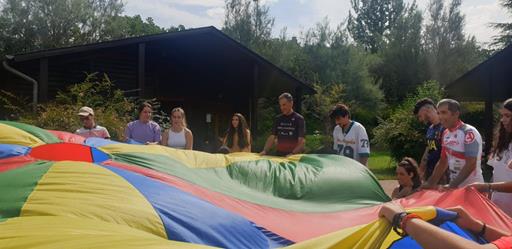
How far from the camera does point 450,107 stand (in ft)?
12.2

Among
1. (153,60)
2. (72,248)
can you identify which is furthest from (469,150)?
(153,60)

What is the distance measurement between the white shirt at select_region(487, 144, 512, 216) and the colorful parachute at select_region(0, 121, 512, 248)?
385mm

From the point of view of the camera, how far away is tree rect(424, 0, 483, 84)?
34.0 m

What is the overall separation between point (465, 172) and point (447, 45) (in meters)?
34.1

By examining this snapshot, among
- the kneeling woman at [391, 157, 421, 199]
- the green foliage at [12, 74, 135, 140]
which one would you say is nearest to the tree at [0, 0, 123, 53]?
the green foliage at [12, 74, 135, 140]

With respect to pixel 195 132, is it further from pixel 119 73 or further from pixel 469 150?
pixel 469 150

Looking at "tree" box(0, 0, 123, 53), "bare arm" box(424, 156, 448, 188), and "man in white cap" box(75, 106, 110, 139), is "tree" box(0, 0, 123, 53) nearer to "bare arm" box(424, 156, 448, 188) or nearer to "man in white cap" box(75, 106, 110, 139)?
"man in white cap" box(75, 106, 110, 139)

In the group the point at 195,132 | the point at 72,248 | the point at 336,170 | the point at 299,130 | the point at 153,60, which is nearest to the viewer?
the point at 72,248

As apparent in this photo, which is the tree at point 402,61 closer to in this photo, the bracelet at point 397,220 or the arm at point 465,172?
the arm at point 465,172

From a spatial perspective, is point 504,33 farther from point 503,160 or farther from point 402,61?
point 503,160

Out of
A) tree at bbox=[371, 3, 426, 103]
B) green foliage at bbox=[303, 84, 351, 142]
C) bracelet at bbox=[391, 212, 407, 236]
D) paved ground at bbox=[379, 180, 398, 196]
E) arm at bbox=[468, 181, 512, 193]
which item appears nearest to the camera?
bracelet at bbox=[391, 212, 407, 236]

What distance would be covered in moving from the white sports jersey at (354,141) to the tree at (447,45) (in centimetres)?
3038

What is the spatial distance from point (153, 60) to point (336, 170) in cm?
1170

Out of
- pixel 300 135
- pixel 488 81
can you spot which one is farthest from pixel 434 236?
pixel 488 81
